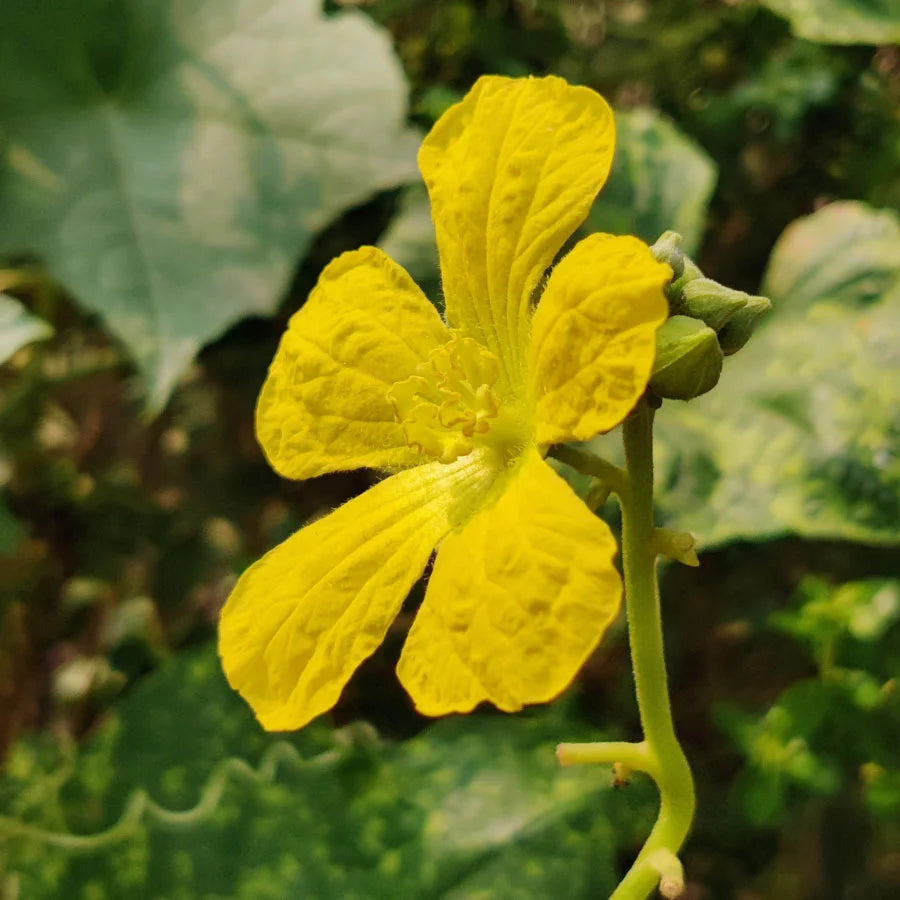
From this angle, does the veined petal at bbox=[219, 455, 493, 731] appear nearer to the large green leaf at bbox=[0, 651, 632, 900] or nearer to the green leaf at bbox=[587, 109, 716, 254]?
the large green leaf at bbox=[0, 651, 632, 900]

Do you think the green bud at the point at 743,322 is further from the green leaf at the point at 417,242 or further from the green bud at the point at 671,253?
the green leaf at the point at 417,242

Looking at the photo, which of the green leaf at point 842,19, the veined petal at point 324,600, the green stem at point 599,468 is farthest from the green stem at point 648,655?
the green leaf at point 842,19

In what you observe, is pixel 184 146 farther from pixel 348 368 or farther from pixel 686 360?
pixel 686 360

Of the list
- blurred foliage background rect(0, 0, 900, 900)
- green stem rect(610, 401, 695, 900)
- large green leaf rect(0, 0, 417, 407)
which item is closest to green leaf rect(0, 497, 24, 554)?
blurred foliage background rect(0, 0, 900, 900)

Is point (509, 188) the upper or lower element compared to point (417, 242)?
upper

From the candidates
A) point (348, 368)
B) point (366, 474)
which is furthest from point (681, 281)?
point (366, 474)
